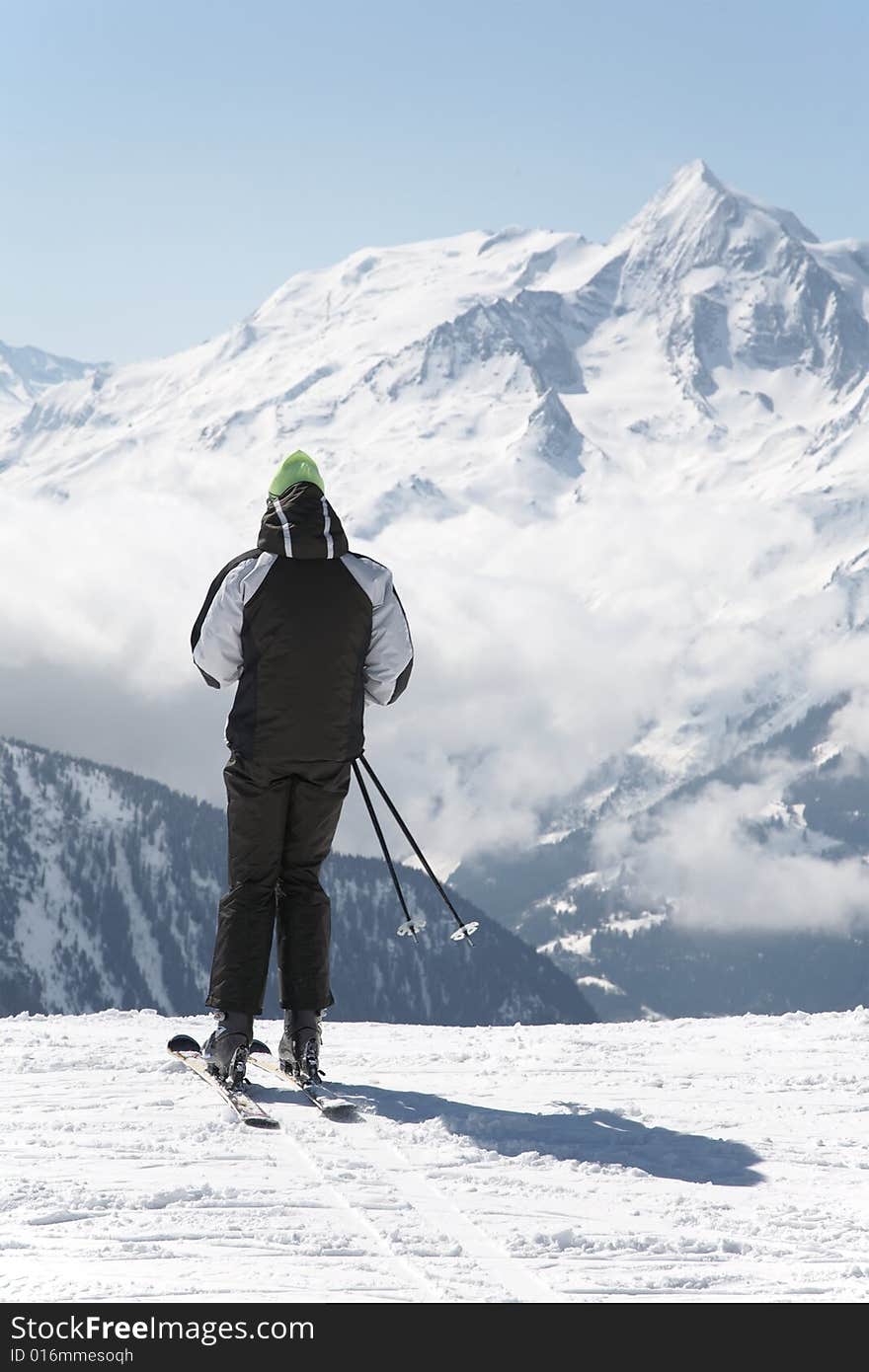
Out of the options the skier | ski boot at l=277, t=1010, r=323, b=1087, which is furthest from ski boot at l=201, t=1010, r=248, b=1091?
ski boot at l=277, t=1010, r=323, b=1087

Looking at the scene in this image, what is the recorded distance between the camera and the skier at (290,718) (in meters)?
8.31

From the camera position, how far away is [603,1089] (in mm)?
9297

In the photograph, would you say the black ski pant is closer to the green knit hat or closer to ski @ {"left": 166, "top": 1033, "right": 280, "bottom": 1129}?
ski @ {"left": 166, "top": 1033, "right": 280, "bottom": 1129}

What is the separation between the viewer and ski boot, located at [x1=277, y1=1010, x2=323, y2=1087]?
8.80 meters

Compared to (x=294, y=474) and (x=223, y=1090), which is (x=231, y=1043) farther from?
(x=294, y=474)

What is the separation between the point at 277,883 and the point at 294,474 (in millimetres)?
2539

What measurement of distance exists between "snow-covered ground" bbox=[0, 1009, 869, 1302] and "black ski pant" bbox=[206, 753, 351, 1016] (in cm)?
66

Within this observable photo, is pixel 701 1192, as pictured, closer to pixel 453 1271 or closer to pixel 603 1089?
pixel 453 1271

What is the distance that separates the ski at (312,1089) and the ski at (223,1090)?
9 centimetres

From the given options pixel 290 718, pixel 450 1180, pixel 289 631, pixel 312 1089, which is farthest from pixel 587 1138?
pixel 289 631

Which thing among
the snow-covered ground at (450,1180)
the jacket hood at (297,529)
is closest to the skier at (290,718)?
the jacket hood at (297,529)

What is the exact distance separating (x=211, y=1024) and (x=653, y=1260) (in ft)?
21.8

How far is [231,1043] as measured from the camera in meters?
8.55
